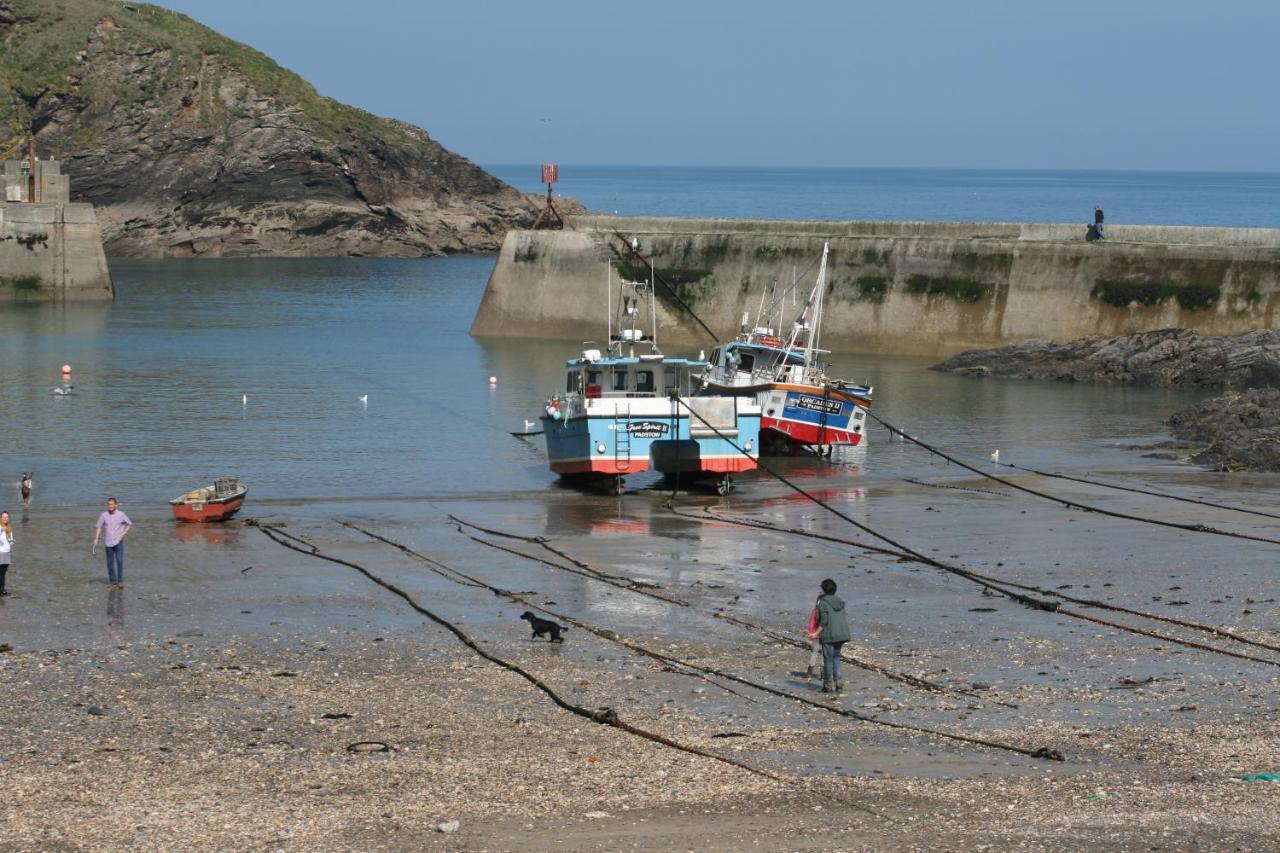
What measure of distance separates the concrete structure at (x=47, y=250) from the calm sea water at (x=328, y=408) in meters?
1.99

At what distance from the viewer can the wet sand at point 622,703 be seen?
12.6 metres

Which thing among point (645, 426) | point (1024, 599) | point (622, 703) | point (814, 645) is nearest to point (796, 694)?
point (814, 645)

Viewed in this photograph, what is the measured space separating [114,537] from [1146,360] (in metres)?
35.9

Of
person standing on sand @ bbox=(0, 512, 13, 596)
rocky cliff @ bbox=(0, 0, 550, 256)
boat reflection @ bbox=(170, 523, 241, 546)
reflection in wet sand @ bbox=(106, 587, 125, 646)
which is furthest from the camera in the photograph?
rocky cliff @ bbox=(0, 0, 550, 256)

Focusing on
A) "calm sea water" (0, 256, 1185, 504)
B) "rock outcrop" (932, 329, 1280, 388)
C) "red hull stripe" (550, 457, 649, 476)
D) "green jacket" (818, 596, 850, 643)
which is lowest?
"calm sea water" (0, 256, 1185, 504)

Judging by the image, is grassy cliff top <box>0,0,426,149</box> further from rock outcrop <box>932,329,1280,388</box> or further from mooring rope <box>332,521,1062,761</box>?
mooring rope <box>332,521,1062,761</box>

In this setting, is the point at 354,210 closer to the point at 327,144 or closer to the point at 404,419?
the point at 327,144

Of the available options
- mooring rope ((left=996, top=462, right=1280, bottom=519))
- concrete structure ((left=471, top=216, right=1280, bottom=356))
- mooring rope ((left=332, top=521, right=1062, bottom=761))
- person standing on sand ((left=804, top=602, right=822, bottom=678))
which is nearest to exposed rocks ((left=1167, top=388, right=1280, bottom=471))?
mooring rope ((left=996, top=462, right=1280, bottom=519))

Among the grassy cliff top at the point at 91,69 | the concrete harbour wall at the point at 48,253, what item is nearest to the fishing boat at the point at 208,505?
the concrete harbour wall at the point at 48,253

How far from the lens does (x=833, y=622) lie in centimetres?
1588

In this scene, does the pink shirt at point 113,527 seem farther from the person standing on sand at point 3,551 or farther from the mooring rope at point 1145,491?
the mooring rope at point 1145,491

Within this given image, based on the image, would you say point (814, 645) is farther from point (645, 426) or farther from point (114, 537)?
point (645, 426)

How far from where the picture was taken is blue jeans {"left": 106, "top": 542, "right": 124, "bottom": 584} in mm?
21250

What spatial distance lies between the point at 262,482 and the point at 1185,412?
20774 mm
